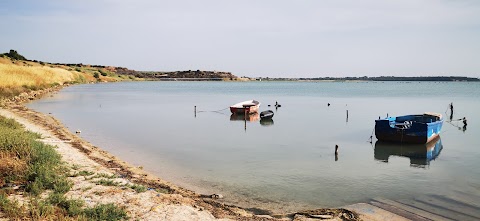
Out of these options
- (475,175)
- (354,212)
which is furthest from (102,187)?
(475,175)

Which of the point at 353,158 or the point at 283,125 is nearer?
the point at 353,158

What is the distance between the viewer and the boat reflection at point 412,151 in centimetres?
2059

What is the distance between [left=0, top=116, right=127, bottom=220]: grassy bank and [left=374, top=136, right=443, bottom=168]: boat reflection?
16.1m

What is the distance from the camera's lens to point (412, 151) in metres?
23.1

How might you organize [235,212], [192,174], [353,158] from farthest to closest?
1. [353,158]
2. [192,174]
3. [235,212]

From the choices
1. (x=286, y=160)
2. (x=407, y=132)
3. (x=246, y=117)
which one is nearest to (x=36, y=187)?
(x=286, y=160)

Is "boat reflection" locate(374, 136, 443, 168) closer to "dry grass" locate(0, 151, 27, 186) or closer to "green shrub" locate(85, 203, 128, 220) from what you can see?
"green shrub" locate(85, 203, 128, 220)

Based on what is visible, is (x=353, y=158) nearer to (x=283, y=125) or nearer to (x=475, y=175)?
(x=475, y=175)

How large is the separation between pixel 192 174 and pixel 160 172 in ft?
4.55

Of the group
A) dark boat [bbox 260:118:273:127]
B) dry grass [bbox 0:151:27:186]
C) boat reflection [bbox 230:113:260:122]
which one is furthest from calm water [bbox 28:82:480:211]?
dry grass [bbox 0:151:27:186]

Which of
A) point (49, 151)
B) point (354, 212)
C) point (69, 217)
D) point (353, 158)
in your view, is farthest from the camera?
point (353, 158)

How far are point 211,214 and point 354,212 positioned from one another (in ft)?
14.6

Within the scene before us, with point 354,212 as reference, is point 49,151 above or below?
above

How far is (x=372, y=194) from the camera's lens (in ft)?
45.0
